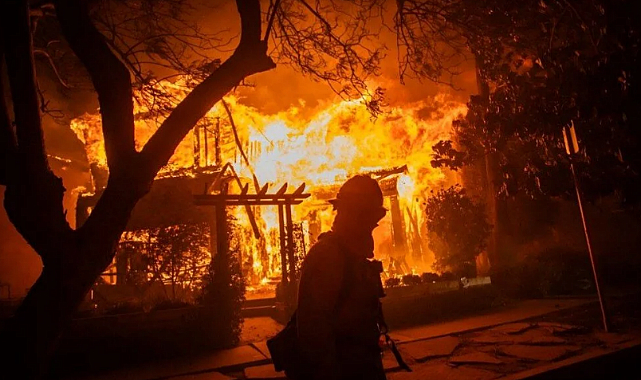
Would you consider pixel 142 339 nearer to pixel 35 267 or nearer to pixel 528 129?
pixel 528 129

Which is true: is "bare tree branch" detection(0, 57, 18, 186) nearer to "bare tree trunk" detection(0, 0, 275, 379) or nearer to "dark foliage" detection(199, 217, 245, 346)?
"bare tree trunk" detection(0, 0, 275, 379)

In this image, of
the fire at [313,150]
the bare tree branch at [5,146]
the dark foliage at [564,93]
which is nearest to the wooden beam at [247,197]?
the dark foliage at [564,93]

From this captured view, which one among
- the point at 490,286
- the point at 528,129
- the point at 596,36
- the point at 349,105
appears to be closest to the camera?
the point at 596,36

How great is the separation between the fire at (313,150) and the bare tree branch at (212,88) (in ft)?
38.3

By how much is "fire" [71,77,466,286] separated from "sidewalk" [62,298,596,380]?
338 inches

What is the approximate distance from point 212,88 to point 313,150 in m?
13.2

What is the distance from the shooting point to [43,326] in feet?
10.2

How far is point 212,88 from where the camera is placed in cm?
414

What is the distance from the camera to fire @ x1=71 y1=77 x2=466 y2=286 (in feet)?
55.0

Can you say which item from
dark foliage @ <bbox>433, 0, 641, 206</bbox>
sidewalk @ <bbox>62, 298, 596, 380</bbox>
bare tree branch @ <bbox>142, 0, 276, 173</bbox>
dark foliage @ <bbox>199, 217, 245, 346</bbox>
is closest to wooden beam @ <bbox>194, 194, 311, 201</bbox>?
dark foliage @ <bbox>199, 217, 245, 346</bbox>

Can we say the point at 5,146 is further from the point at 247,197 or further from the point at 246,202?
the point at 246,202

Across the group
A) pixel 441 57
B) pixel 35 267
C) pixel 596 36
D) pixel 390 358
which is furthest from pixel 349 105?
pixel 35 267

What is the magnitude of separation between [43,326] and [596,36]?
10.3m

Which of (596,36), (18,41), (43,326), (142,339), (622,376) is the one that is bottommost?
(622,376)
